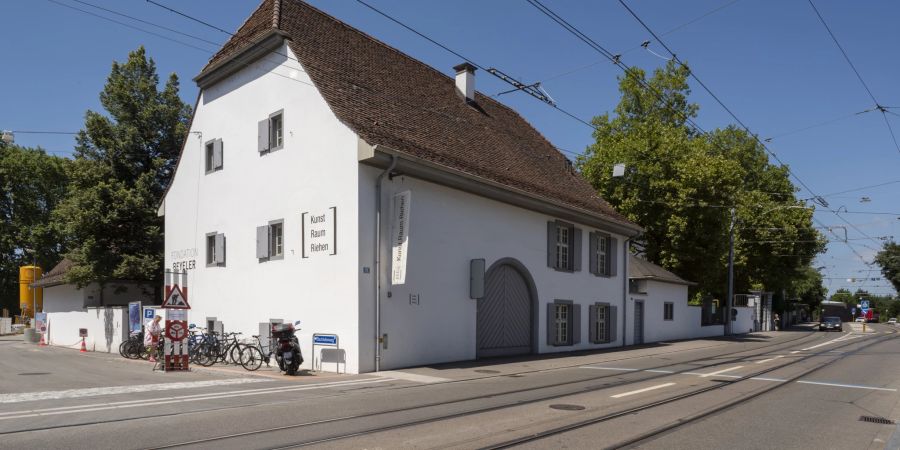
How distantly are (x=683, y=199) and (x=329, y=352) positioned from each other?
25.9 meters

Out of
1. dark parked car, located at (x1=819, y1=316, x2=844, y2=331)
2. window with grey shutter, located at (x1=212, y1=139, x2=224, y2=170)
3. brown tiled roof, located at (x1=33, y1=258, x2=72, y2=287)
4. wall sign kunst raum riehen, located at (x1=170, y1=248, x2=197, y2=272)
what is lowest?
dark parked car, located at (x1=819, y1=316, x2=844, y2=331)

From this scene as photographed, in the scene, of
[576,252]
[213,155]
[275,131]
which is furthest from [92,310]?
[576,252]

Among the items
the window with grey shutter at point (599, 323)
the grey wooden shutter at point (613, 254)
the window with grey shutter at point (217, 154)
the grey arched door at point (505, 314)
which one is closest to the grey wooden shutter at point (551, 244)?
the grey arched door at point (505, 314)

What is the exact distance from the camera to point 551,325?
76.3 feet

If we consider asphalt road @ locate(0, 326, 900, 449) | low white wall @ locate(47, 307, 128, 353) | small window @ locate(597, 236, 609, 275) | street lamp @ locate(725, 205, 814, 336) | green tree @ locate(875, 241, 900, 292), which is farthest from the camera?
green tree @ locate(875, 241, 900, 292)

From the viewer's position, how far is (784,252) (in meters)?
48.9

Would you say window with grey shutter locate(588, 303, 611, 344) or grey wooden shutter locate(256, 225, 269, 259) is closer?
grey wooden shutter locate(256, 225, 269, 259)

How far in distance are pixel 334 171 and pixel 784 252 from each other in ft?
141

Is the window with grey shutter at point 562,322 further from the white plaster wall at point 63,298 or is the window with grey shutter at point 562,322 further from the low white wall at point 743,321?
the low white wall at point 743,321

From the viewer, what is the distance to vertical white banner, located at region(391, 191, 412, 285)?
16.3m

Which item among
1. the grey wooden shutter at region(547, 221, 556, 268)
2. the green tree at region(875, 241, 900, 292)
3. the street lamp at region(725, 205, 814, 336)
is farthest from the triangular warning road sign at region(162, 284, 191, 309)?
the green tree at region(875, 241, 900, 292)

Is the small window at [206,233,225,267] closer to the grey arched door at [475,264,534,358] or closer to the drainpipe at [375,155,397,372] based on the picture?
the drainpipe at [375,155,397,372]

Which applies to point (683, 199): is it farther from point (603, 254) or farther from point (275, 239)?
point (275, 239)

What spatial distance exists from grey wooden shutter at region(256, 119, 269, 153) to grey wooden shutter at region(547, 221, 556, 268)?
10240 mm
